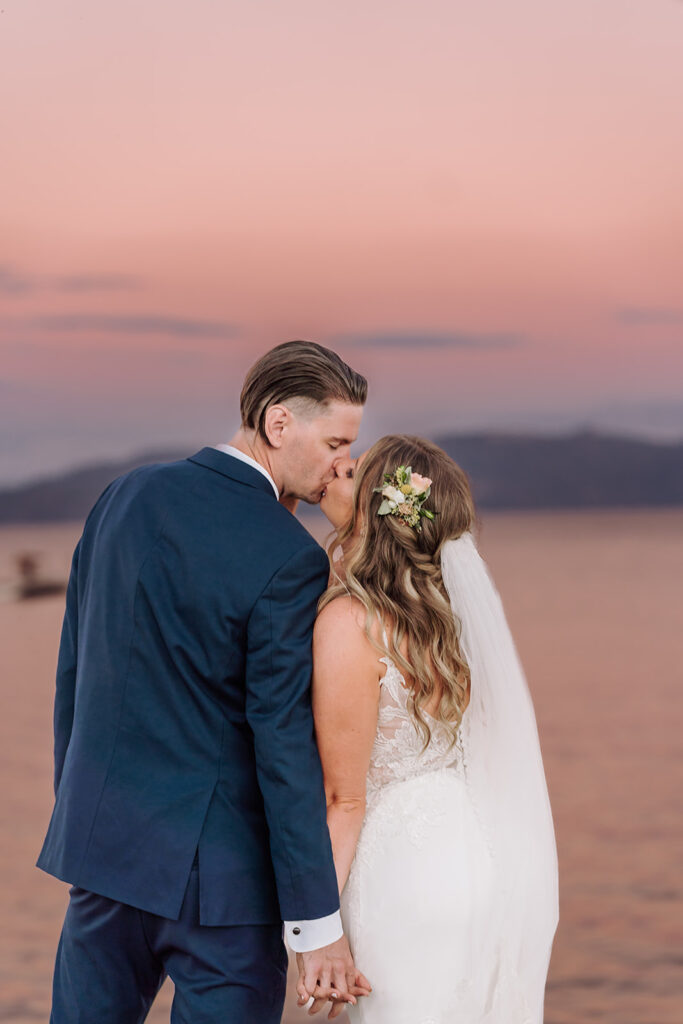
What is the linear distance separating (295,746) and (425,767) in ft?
1.28

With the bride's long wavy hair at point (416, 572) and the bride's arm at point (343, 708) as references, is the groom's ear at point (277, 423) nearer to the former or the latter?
the bride's long wavy hair at point (416, 572)

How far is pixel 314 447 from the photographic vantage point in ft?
6.11

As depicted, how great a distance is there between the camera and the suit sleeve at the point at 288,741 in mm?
1712

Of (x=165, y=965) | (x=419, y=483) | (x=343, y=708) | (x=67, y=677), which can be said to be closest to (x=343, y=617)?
(x=343, y=708)

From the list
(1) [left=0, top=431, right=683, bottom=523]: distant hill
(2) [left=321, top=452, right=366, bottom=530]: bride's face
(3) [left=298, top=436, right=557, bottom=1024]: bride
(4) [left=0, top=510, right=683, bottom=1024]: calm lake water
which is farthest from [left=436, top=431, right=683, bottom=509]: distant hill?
(3) [left=298, top=436, right=557, bottom=1024]: bride

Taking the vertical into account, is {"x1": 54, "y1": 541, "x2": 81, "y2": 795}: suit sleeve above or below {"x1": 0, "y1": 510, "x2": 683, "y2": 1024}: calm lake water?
above

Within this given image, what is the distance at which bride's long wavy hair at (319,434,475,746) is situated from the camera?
192 cm

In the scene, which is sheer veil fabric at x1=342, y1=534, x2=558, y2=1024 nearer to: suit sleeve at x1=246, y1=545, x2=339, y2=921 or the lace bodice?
the lace bodice

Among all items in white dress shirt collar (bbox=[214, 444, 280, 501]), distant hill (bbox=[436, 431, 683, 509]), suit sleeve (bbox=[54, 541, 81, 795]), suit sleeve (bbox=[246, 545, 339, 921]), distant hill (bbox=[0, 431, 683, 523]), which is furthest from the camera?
distant hill (bbox=[436, 431, 683, 509])

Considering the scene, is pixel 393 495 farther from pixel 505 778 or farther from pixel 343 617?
pixel 505 778

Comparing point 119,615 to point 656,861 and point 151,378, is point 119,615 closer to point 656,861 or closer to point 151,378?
point 656,861

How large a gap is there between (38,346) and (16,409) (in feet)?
2.93

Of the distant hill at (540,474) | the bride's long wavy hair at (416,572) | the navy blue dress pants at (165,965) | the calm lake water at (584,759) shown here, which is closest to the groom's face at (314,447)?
the bride's long wavy hair at (416,572)

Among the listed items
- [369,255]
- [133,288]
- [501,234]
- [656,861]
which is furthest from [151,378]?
[656,861]
